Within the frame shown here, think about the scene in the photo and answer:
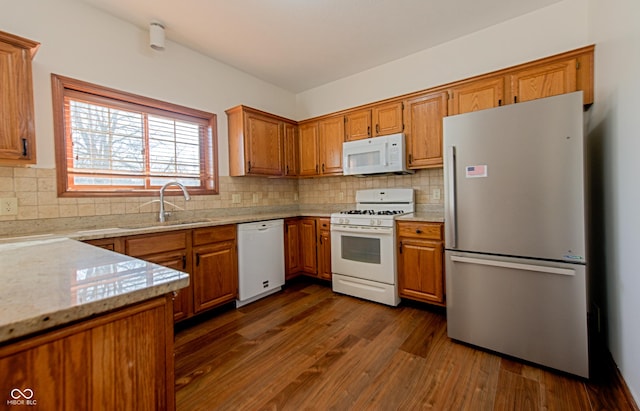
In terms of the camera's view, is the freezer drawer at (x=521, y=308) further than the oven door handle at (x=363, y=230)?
No

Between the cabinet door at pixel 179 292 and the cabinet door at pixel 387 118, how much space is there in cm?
233

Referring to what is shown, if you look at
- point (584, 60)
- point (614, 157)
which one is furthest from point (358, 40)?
point (614, 157)

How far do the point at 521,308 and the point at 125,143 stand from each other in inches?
133

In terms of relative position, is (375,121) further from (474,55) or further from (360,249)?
(360,249)

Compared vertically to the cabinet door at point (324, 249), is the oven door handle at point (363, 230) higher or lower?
higher

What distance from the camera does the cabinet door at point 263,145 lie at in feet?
10.4

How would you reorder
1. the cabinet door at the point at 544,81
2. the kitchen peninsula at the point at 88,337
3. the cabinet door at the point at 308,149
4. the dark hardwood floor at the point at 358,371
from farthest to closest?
the cabinet door at the point at 308,149 < the cabinet door at the point at 544,81 < the dark hardwood floor at the point at 358,371 < the kitchen peninsula at the point at 88,337

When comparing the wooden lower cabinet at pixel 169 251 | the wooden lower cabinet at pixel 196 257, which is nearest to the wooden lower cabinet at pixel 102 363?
the wooden lower cabinet at pixel 196 257

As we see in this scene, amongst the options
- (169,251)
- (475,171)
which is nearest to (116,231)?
(169,251)

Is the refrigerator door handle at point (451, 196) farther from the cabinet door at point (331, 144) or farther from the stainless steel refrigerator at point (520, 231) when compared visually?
the cabinet door at point (331, 144)

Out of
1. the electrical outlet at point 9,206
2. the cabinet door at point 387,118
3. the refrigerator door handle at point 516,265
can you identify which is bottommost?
the refrigerator door handle at point 516,265

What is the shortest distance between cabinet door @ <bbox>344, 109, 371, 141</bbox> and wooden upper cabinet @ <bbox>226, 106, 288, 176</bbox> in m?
0.92

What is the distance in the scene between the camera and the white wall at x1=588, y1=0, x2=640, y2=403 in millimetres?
1389

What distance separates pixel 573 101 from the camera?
5.25 feet
